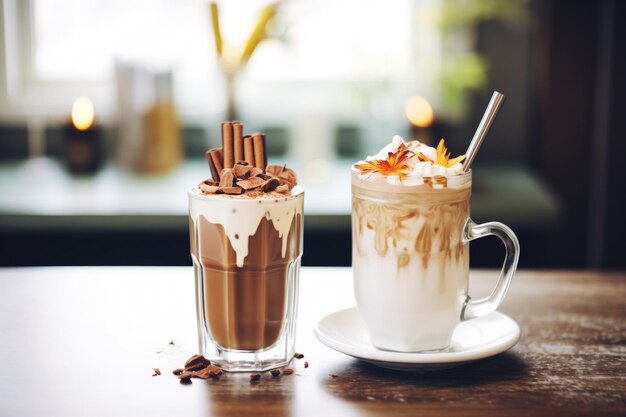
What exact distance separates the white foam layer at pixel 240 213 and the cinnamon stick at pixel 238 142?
8cm

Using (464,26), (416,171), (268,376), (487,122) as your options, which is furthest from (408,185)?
(464,26)

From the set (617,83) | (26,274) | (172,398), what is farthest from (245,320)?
(617,83)

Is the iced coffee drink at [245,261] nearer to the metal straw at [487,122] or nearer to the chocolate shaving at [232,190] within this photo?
the chocolate shaving at [232,190]

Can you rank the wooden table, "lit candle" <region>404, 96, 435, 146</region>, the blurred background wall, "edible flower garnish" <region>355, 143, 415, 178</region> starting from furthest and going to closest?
1. "lit candle" <region>404, 96, 435, 146</region>
2. the blurred background wall
3. "edible flower garnish" <region>355, 143, 415, 178</region>
4. the wooden table

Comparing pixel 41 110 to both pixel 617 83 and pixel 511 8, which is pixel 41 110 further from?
pixel 617 83

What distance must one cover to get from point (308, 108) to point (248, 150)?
5.70 ft

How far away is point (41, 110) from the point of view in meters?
2.69

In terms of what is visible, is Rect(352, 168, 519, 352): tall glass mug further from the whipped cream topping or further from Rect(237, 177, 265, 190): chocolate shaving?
Rect(237, 177, 265, 190): chocolate shaving

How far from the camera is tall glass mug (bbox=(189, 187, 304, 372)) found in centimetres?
93

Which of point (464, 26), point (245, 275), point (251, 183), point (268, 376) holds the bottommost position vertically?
point (268, 376)

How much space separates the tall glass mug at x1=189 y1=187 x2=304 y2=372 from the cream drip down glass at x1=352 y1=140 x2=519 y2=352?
9 centimetres

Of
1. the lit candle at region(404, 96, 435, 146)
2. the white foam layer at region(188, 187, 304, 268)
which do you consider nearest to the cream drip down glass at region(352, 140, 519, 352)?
the white foam layer at region(188, 187, 304, 268)

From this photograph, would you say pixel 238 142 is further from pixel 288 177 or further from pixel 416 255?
pixel 416 255

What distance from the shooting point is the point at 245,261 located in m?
0.94
